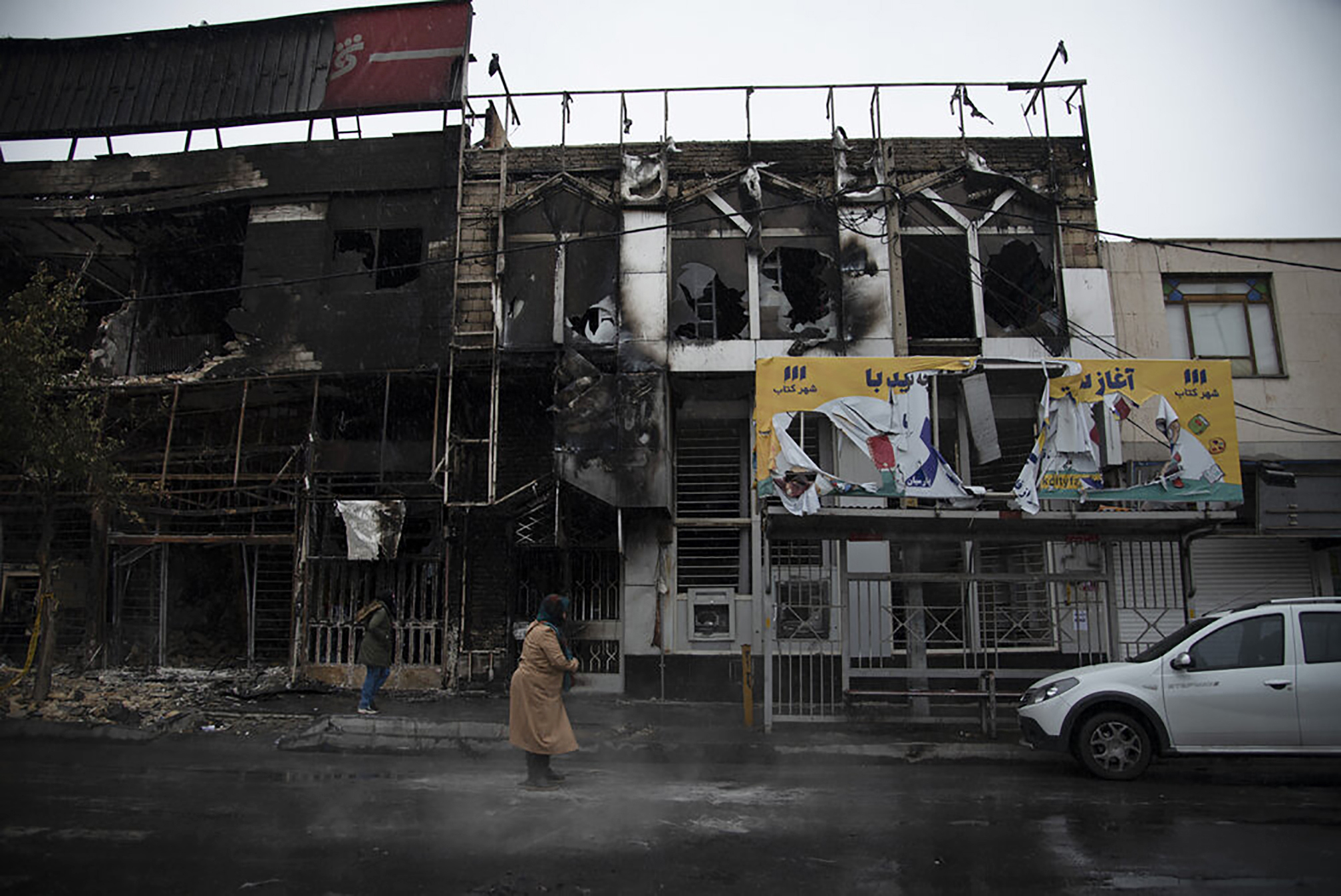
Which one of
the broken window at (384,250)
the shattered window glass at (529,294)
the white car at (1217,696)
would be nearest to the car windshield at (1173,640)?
the white car at (1217,696)

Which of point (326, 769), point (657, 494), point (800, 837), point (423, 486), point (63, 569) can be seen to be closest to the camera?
point (800, 837)

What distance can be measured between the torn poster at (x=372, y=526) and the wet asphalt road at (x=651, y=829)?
4.56m

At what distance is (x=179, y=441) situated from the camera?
15195 millimetres

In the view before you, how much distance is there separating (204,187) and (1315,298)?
739 inches

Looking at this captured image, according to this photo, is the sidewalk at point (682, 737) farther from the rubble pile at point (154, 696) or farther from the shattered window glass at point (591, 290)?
the shattered window glass at point (591, 290)

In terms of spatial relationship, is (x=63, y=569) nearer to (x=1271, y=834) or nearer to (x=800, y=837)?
(x=800, y=837)

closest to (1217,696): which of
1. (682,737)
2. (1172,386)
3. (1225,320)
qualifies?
(1172,386)

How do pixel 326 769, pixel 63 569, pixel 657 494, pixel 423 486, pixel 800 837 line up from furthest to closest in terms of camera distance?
1. pixel 63 569
2. pixel 423 486
3. pixel 657 494
4. pixel 326 769
5. pixel 800 837

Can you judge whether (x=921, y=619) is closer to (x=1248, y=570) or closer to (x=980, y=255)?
(x=980, y=255)

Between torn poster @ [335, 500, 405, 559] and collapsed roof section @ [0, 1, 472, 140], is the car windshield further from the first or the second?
collapsed roof section @ [0, 1, 472, 140]

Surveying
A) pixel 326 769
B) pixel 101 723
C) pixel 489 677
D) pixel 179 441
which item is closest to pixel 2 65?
pixel 179 441

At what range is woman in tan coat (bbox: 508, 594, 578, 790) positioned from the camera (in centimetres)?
742

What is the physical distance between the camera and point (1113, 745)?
324 inches

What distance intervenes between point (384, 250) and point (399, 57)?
12.2ft
